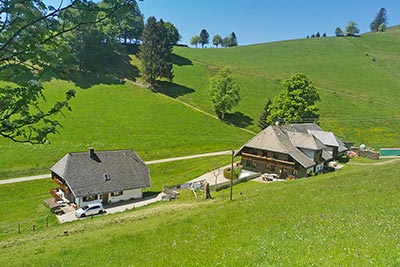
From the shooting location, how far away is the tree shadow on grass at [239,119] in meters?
71.1

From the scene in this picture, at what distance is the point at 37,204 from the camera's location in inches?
1359

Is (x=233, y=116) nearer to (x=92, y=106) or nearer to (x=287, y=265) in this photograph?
(x=92, y=106)

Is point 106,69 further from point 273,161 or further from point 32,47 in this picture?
point 32,47

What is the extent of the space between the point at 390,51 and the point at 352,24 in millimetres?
53963

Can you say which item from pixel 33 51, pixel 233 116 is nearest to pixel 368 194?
pixel 33 51

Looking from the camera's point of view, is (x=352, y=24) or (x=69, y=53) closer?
(x=69, y=53)

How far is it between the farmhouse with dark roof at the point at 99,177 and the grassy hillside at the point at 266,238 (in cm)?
1564

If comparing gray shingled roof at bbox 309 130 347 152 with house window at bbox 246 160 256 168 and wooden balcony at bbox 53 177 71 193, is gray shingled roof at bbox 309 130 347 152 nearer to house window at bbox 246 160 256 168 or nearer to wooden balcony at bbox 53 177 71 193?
house window at bbox 246 160 256 168

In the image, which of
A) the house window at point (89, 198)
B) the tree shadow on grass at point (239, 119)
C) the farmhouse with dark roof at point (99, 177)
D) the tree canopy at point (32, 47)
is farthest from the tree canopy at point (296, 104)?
the tree canopy at point (32, 47)

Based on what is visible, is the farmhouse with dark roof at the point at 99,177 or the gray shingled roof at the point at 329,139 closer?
the farmhouse with dark roof at the point at 99,177

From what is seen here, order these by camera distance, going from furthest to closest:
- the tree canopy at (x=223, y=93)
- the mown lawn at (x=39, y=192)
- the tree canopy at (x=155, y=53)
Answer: the tree canopy at (x=155, y=53) < the tree canopy at (x=223, y=93) < the mown lawn at (x=39, y=192)

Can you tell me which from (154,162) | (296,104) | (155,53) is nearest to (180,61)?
(155,53)

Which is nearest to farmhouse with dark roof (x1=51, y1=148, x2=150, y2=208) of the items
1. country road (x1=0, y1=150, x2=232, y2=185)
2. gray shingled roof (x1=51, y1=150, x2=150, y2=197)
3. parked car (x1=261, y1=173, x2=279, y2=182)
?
gray shingled roof (x1=51, y1=150, x2=150, y2=197)

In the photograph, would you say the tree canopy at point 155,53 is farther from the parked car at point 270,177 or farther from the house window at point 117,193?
the house window at point 117,193
